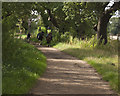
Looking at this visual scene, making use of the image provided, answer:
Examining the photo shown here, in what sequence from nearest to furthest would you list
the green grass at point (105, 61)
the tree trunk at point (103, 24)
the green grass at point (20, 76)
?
the green grass at point (20, 76)
the green grass at point (105, 61)
the tree trunk at point (103, 24)

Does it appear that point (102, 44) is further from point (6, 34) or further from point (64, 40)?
point (6, 34)

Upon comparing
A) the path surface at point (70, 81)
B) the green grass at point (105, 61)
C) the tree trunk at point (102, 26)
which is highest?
the tree trunk at point (102, 26)

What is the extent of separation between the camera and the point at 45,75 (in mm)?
9305

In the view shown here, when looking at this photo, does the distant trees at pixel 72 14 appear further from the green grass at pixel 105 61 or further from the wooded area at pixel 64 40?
the green grass at pixel 105 61

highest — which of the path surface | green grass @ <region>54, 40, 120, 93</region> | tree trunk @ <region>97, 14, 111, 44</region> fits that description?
tree trunk @ <region>97, 14, 111, 44</region>

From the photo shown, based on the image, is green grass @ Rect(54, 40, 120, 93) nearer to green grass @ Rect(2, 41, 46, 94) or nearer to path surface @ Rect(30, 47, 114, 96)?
path surface @ Rect(30, 47, 114, 96)

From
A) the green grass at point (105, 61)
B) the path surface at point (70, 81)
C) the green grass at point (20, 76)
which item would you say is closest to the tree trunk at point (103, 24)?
the green grass at point (105, 61)

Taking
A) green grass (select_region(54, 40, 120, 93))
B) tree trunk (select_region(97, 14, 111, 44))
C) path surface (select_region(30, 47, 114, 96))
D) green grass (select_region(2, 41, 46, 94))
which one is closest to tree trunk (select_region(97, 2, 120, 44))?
tree trunk (select_region(97, 14, 111, 44))

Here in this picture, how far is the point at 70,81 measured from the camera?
8.52 m

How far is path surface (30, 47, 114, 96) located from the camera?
7.32 m

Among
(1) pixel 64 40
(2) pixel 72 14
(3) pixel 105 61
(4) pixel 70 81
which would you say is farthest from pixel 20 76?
(2) pixel 72 14

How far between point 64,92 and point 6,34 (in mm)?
2817

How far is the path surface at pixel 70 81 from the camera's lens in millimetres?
7316

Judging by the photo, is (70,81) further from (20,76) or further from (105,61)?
(105,61)
